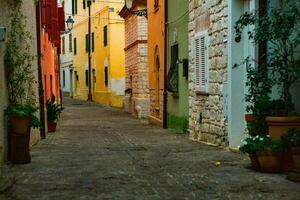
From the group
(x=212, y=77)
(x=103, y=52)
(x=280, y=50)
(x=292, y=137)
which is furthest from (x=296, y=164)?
(x=103, y=52)

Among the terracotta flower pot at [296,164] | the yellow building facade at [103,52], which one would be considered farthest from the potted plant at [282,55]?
the yellow building facade at [103,52]

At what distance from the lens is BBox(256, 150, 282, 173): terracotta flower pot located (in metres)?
7.95

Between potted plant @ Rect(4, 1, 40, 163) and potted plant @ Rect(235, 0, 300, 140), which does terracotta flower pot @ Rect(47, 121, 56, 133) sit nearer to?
potted plant @ Rect(4, 1, 40, 163)

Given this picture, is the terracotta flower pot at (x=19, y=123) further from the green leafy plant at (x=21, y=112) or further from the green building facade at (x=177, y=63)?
the green building facade at (x=177, y=63)

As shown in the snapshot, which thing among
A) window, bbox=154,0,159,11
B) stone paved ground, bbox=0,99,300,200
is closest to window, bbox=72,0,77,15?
window, bbox=154,0,159,11

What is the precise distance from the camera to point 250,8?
10.0m

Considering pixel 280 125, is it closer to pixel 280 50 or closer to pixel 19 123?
pixel 280 50

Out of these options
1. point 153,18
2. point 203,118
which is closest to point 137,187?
point 203,118

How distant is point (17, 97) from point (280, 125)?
4.54 metres

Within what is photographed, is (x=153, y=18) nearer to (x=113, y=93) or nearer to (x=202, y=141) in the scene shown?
(x=202, y=141)

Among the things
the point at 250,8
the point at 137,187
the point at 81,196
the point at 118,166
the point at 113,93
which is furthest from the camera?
the point at 113,93

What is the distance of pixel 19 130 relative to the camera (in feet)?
30.4

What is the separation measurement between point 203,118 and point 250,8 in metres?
3.47

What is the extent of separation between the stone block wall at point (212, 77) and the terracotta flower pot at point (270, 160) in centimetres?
305
